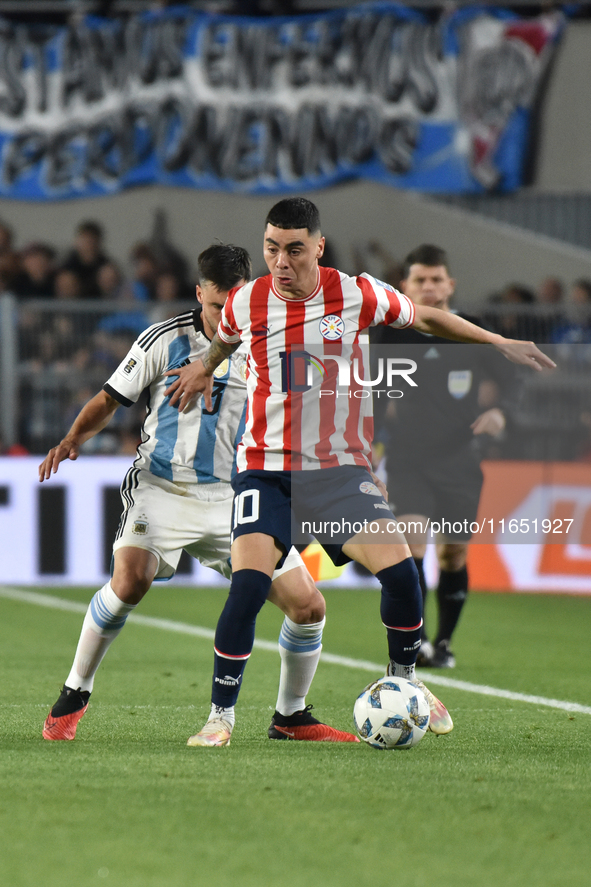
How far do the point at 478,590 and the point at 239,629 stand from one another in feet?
22.2

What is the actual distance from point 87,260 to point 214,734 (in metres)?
9.42

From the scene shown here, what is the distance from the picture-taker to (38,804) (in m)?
3.64

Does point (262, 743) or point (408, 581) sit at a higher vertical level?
point (408, 581)

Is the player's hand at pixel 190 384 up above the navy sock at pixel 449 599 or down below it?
above

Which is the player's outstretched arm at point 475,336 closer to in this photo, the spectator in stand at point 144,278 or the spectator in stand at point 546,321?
the spectator in stand at point 546,321

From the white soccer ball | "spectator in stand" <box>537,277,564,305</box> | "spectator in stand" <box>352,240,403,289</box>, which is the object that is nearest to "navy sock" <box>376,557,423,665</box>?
the white soccer ball

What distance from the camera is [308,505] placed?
15.3 ft

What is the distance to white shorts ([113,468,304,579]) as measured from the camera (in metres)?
5.02

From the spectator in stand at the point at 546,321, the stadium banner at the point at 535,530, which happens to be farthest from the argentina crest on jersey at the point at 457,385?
the spectator in stand at the point at 546,321

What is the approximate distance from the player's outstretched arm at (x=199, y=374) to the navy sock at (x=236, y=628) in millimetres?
711

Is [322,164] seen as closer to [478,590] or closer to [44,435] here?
[44,435]

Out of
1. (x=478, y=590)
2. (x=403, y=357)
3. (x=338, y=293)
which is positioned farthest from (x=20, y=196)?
(x=338, y=293)

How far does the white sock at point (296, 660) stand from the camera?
16.4 ft

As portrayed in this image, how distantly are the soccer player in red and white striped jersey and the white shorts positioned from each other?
368 mm
